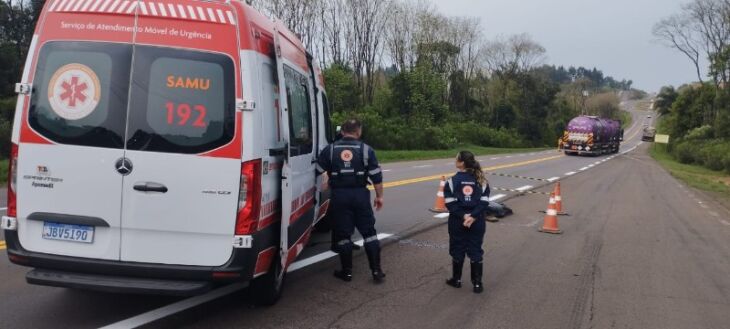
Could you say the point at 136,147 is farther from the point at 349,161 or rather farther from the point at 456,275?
the point at 456,275

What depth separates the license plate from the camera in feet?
14.7

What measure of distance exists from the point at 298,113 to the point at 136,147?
199 centimetres

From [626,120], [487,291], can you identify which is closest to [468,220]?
[487,291]

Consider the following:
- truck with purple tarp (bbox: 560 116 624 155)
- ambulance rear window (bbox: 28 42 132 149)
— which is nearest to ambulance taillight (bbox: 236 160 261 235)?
ambulance rear window (bbox: 28 42 132 149)

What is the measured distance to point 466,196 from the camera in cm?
637

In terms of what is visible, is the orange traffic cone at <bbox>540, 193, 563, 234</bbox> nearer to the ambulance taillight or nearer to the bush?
the ambulance taillight

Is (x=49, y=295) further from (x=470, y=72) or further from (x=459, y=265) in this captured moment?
(x=470, y=72)

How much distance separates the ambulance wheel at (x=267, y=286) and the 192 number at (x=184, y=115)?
56.5 inches

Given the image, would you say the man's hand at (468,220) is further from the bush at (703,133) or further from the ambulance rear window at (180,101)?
the bush at (703,133)

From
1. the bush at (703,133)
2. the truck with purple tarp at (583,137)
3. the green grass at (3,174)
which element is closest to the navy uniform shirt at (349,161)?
the green grass at (3,174)

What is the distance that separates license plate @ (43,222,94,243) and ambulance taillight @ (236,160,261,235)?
3.60 ft

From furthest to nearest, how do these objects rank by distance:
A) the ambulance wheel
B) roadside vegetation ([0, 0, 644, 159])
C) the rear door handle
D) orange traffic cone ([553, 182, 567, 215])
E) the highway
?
roadside vegetation ([0, 0, 644, 159]), orange traffic cone ([553, 182, 567, 215]), the ambulance wheel, the highway, the rear door handle

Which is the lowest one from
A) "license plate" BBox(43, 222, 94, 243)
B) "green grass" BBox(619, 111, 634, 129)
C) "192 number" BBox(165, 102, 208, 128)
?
"license plate" BBox(43, 222, 94, 243)

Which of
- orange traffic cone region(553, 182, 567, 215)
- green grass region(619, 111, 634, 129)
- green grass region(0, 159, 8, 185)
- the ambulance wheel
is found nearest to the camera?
the ambulance wheel
